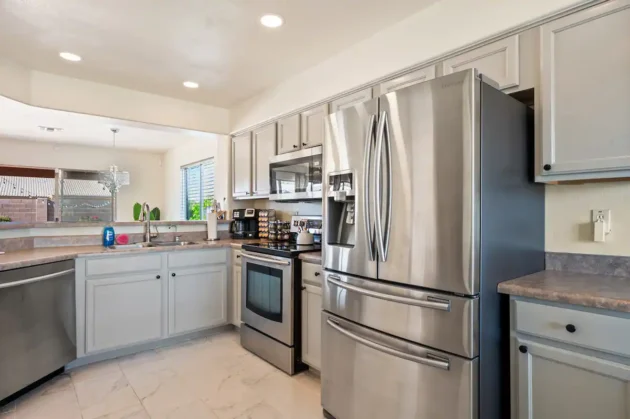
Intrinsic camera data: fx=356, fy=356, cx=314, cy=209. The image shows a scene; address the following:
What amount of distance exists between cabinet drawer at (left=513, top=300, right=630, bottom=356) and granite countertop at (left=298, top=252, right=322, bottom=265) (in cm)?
128

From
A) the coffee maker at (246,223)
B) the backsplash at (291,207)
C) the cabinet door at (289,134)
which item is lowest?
the coffee maker at (246,223)

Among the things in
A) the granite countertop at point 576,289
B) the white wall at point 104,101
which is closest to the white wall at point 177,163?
the white wall at point 104,101

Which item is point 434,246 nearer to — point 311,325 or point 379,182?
point 379,182

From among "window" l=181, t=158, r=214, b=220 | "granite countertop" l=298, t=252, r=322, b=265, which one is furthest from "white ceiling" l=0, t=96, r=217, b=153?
"granite countertop" l=298, t=252, r=322, b=265

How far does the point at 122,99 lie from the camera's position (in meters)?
3.58

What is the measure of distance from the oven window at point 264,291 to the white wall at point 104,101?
1.94 meters

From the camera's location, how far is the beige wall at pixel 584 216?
1.68 metres

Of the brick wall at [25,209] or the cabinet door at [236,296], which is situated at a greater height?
the brick wall at [25,209]

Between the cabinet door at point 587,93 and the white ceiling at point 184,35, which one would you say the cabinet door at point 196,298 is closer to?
the white ceiling at point 184,35

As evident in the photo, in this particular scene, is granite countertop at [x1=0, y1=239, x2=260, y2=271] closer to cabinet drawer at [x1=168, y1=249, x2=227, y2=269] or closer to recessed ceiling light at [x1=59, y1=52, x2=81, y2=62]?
cabinet drawer at [x1=168, y1=249, x2=227, y2=269]

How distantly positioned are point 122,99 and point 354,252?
3.03 m

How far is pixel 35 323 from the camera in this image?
241cm

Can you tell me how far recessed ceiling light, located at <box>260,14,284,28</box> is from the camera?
90.5 inches

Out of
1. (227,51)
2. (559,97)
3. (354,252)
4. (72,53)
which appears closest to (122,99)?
(72,53)
